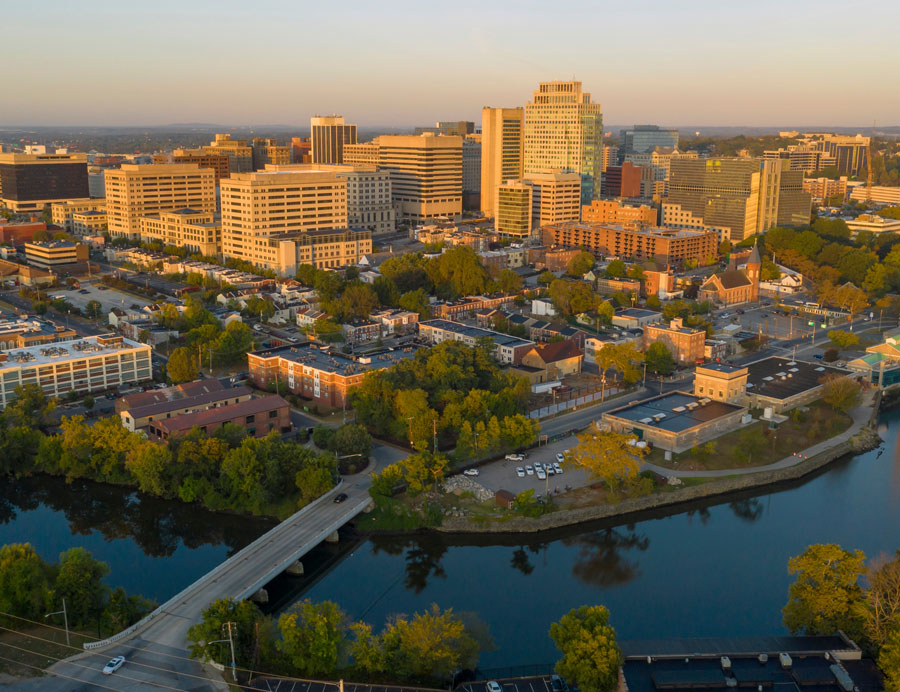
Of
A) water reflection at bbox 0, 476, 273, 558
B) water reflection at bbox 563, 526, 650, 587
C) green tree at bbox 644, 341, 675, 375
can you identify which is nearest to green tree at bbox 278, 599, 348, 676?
water reflection at bbox 0, 476, 273, 558

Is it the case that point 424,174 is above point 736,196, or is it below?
above

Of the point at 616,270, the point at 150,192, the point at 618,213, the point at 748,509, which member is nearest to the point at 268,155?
the point at 150,192

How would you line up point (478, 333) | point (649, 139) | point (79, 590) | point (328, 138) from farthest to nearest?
point (649, 139)
point (328, 138)
point (478, 333)
point (79, 590)

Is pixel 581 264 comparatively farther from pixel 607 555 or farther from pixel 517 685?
pixel 517 685

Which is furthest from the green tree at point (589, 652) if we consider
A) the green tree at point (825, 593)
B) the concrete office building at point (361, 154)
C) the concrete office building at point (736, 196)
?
the concrete office building at point (361, 154)

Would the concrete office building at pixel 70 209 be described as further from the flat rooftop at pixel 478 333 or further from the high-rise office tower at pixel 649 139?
the high-rise office tower at pixel 649 139

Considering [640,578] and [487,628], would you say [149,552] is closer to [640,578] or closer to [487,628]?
[487,628]
